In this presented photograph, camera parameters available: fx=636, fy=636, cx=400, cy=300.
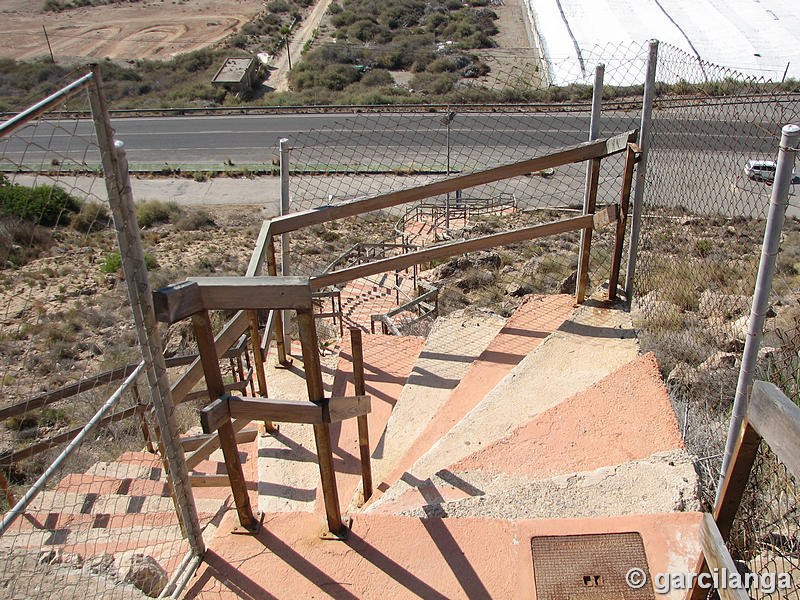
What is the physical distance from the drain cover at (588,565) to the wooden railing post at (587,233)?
239 centimetres

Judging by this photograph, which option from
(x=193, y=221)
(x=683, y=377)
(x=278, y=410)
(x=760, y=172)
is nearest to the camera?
(x=278, y=410)

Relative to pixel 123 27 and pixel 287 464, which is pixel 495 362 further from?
pixel 123 27

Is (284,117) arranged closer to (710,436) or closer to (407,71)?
(407,71)

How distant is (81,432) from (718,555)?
2324mm

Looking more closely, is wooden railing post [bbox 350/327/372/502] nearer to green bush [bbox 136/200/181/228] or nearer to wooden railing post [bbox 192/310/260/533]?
wooden railing post [bbox 192/310/260/533]

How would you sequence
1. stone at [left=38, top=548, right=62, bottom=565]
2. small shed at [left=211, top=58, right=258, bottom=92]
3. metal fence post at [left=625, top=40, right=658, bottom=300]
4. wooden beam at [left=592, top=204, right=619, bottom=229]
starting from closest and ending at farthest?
stone at [left=38, top=548, right=62, bottom=565]
metal fence post at [left=625, top=40, right=658, bottom=300]
wooden beam at [left=592, top=204, right=619, bottom=229]
small shed at [left=211, top=58, right=258, bottom=92]

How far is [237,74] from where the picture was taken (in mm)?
38500

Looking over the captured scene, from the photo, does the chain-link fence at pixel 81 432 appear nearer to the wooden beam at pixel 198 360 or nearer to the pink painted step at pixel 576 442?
the wooden beam at pixel 198 360

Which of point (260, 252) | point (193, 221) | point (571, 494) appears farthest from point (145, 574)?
point (193, 221)

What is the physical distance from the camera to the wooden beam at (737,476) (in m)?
2.07

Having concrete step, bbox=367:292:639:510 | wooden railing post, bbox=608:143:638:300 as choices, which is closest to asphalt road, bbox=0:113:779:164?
wooden railing post, bbox=608:143:638:300

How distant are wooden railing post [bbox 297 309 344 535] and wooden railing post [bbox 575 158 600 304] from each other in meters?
2.75

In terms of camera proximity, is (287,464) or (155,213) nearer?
(287,464)

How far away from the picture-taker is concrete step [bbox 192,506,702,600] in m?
2.79
